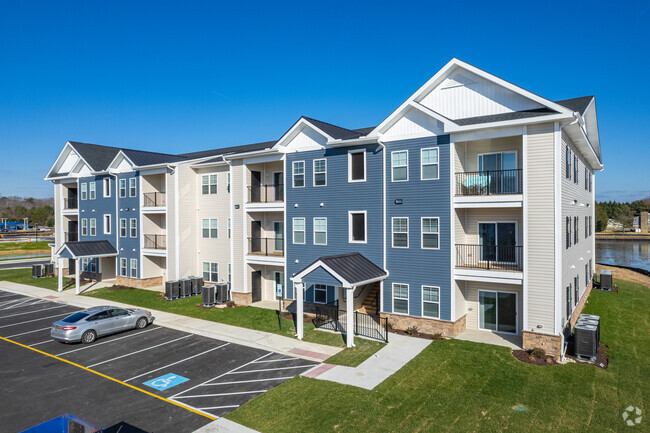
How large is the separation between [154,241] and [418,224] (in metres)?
20.3

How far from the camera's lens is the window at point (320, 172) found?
69.5ft

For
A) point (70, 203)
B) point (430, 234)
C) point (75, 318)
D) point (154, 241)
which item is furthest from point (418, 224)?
point (70, 203)

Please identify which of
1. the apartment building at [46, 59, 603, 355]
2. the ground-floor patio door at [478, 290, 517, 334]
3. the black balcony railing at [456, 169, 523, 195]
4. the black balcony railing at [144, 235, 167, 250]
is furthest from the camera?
the black balcony railing at [144, 235, 167, 250]

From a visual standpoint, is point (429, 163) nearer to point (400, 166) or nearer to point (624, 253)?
point (400, 166)


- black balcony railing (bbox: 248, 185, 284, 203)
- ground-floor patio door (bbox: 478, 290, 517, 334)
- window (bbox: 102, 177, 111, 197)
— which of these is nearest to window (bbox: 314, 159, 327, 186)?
black balcony railing (bbox: 248, 185, 284, 203)

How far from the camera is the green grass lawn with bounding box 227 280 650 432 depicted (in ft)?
34.3

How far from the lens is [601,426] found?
33.6 feet

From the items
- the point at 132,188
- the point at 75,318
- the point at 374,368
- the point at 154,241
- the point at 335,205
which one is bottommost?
the point at 374,368

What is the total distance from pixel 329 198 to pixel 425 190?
516 cm

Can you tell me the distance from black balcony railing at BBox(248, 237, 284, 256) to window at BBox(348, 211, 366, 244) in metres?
5.68

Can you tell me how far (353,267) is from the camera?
18.1m

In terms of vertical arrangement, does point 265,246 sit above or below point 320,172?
below

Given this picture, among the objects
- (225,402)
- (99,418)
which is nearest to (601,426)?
(225,402)

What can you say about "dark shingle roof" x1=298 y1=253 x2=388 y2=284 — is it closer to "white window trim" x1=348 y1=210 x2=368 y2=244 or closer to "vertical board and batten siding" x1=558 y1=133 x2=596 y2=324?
"white window trim" x1=348 y1=210 x2=368 y2=244
